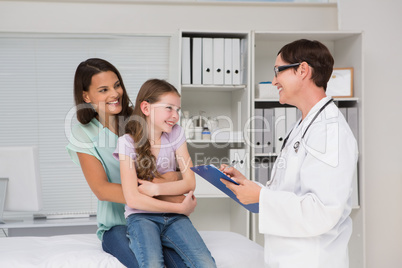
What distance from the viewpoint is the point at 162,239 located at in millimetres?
1652

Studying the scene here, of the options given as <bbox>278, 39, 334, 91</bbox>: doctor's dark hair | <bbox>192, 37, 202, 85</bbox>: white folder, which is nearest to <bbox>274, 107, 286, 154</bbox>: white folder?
<bbox>192, 37, 202, 85</bbox>: white folder

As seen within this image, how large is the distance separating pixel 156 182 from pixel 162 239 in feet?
0.77

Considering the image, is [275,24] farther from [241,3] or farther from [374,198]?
[374,198]

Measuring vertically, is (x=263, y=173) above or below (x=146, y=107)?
below

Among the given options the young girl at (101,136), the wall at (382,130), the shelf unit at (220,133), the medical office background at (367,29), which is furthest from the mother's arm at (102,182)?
the wall at (382,130)

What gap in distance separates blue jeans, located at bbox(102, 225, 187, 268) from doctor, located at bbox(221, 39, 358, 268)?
330mm

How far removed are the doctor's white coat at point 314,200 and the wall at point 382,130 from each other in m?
2.31

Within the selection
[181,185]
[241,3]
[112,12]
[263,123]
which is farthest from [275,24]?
[181,185]

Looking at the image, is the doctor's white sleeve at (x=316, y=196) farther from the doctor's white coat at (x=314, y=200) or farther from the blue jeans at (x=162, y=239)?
the blue jeans at (x=162, y=239)

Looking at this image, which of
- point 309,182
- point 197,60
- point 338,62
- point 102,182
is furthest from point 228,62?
point 309,182

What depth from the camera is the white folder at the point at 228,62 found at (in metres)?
3.16

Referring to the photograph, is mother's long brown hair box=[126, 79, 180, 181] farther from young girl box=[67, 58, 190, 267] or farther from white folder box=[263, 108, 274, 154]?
white folder box=[263, 108, 274, 154]

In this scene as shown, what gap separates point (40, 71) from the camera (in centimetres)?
328

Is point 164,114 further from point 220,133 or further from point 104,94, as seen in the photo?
point 220,133
